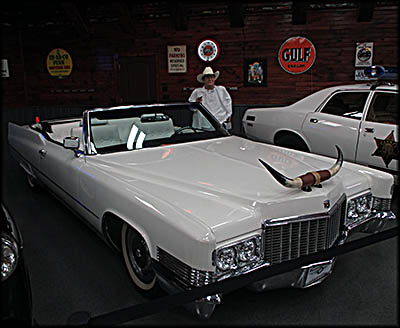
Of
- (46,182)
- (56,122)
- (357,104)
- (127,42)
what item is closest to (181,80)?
(127,42)

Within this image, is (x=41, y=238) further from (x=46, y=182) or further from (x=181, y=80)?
(x=181, y=80)

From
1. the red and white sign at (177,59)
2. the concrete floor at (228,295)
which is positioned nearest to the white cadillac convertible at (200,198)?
the concrete floor at (228,295)

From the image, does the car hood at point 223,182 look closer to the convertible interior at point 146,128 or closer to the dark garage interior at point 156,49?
the convertible interior at point 146,128

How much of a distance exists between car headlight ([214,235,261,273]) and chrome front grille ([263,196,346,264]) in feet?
0.20

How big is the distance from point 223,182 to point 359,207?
3.20ft

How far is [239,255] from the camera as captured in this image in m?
1.83

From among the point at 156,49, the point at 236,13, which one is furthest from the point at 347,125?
the point at 156,49

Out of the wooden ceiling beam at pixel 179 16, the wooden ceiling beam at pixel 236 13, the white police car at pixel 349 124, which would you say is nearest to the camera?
the white police car at pixel 349 124

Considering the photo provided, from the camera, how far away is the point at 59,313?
2.18 meters

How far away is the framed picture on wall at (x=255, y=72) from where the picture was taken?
351 inches

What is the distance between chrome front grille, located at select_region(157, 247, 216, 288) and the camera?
5.69 feet

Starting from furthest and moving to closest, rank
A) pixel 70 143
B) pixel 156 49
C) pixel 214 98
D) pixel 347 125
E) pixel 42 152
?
1. pixel 156 49
2. pixel 214 98
3. pixel 347 125
4. pixel 42 152
5. pixel 70 143

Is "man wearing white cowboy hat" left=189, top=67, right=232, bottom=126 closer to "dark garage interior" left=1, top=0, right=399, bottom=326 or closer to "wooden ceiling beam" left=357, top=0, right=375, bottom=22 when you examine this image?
"dark garage interior" left=1, top=0, right=399, bottom=326

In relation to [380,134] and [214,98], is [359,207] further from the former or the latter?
[214,98]
